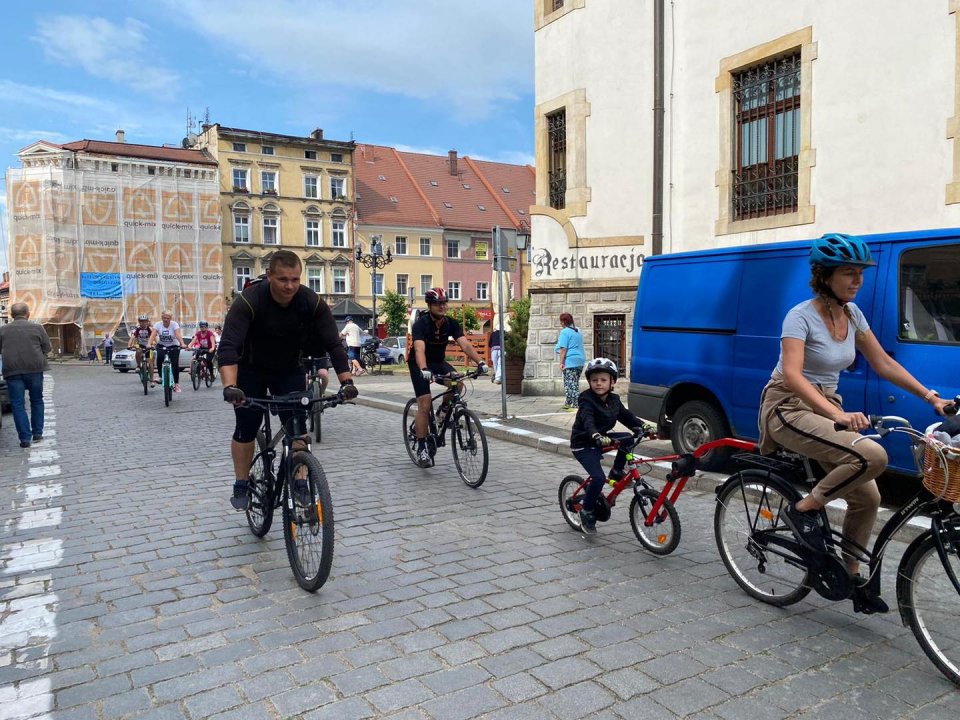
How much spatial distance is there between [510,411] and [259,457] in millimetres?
7937

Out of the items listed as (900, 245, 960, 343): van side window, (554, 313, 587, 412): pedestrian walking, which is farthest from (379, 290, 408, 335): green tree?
(900, 245, 960, 343): van side window

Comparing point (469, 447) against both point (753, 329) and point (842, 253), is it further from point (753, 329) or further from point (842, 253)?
point (842, 253)

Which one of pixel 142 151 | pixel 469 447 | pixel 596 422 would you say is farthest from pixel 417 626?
pixel 142 151

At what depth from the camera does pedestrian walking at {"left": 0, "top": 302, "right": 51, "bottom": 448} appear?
9.98 m

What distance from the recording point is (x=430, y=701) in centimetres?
311

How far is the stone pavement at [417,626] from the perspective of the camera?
3135mm

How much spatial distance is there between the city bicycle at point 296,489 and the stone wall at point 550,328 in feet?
33.4

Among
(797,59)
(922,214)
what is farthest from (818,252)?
(797,59)

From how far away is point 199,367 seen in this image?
1880cm

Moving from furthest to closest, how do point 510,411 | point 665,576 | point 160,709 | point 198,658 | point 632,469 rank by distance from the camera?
point 510,411
point 632,469
point 665,576
point 198,658
point 160,709

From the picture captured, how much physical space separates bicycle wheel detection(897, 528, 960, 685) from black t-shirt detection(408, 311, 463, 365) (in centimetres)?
503

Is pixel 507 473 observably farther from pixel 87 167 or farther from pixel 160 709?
pixel 87 167

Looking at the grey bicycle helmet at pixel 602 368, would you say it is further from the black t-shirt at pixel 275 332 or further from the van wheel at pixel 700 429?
the van wheel at pixel 700 429

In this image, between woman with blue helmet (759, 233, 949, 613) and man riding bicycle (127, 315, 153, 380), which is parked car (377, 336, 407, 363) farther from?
woman with blue helmet (759, 233, 949, 613)
